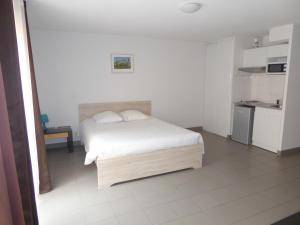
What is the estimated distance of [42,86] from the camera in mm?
4113

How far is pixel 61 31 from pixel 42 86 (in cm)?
116

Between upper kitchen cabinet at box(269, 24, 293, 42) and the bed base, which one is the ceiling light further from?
upper kitchen cabinet at box(269, 24, 293, 42)

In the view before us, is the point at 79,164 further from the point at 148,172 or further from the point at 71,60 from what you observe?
the point at 71,60

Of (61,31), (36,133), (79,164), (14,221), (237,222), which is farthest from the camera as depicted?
(61,31)

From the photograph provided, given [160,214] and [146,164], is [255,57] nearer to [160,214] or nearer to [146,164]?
[146,164]

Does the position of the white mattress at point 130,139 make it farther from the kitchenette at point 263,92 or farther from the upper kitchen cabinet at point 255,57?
the upper kitchen cabinet at point 255,57

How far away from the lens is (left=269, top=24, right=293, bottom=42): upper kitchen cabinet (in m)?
3.68

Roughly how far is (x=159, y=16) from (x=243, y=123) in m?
2.97

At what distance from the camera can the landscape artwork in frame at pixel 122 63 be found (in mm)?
4585

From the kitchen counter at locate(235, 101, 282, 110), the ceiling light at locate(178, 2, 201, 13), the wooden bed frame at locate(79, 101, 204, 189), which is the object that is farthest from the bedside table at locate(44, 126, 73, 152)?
the kitchen counter at locate(235, 101, 282, 110)

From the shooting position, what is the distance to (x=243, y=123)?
462 centimetres

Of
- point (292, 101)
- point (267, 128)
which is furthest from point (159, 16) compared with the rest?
point (267, 128)

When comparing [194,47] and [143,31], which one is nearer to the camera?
[143,31]

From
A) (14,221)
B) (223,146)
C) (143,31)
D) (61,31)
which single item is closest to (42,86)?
(61,31)
